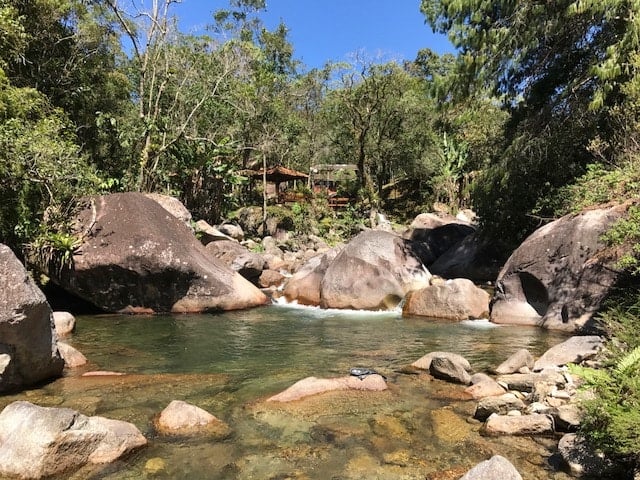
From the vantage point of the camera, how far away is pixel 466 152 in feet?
98.0

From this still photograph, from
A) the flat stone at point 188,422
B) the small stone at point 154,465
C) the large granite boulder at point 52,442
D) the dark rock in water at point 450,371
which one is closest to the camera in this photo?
the large granite boulder at point 52,442

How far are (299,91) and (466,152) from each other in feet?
36.2

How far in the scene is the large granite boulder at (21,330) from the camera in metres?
6.03

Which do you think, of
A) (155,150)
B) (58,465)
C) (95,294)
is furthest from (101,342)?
(155,150)

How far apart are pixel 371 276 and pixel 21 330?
30.2 feet

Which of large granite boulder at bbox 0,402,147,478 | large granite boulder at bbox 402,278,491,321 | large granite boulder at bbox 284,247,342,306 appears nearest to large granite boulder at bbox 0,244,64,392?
large granite boulder at bbox 0,402,147,478

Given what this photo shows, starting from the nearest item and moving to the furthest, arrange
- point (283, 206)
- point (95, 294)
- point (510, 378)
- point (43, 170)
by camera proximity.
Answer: point (510, 378) < point (43, 170) < point (95, 294) < point (283, 206)

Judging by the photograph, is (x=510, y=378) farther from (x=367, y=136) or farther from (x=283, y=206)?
(x=367, y=136)

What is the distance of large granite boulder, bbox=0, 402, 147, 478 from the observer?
416 cm

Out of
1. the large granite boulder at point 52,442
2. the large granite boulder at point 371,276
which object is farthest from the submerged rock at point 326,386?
the large granite boulder at point 371,276

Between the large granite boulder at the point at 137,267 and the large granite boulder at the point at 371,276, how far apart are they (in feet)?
8.43

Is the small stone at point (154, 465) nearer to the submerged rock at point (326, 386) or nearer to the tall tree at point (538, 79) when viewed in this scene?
the submerged rock at point (326, 386)

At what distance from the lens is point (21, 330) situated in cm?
616

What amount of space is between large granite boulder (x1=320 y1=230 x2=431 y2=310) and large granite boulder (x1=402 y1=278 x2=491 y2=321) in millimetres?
955
